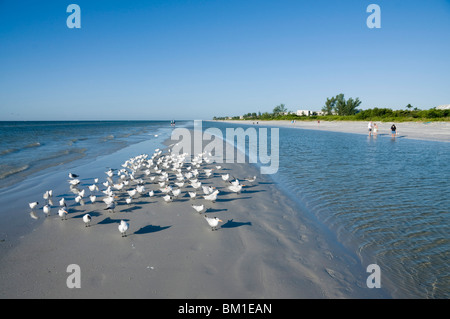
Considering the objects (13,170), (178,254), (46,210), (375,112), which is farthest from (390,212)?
(375,112)

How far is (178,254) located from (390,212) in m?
6.47

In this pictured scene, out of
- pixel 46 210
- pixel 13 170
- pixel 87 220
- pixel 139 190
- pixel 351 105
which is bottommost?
pixel 87 220

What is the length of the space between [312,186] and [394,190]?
3.04m

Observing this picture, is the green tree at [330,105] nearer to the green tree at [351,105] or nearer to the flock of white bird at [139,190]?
the green tree at [351,105]

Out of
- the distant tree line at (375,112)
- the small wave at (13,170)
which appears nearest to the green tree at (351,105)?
the distant tree line at (375,112)

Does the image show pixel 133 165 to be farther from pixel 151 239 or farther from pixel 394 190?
pixel 394 190

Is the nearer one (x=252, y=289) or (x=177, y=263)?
(x=252, y=289)

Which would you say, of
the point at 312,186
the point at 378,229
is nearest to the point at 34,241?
the point at 378,229

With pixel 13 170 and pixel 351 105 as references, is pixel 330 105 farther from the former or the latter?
pixel 13 170

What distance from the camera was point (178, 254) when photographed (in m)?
5.21

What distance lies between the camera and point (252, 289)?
4.12 meters
